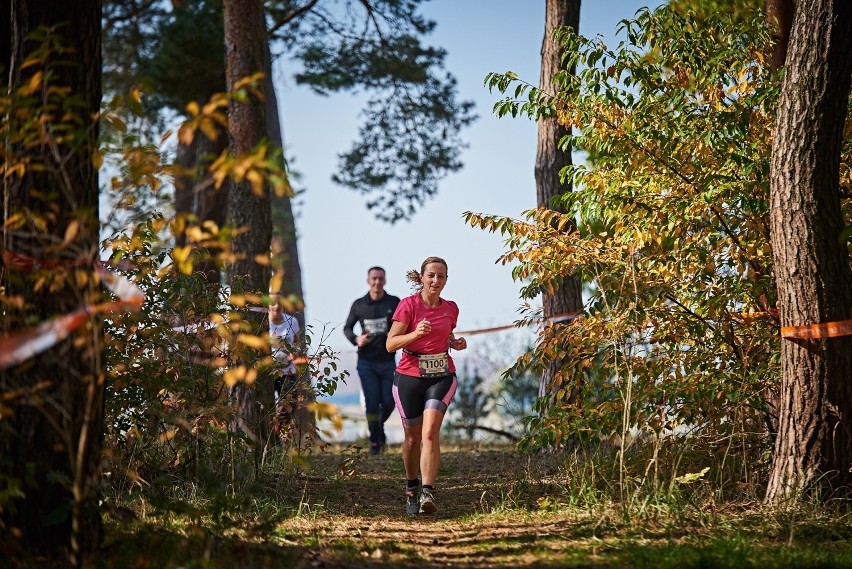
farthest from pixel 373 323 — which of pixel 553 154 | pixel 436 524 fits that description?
pixel 436 524

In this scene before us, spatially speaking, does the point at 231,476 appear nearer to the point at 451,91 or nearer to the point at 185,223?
the point at 185,223

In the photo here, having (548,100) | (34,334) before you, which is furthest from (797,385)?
(34,334)

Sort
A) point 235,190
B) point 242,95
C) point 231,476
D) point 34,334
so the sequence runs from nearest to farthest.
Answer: point 242,95 < point 34,334 < point 231,476 < point 235,190

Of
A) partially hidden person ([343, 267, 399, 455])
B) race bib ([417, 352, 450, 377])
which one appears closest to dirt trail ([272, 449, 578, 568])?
race bib ([417, 352, 450, 377])

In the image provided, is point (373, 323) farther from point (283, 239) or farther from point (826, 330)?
point (283, 239)

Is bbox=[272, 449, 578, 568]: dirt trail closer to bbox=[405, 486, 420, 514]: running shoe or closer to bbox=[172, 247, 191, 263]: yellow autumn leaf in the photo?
Result: bbox=[405, 486, 420, 514]: running shoe

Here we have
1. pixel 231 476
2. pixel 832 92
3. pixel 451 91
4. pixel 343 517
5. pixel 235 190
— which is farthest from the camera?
pixel 451 91

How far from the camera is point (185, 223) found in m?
3.85

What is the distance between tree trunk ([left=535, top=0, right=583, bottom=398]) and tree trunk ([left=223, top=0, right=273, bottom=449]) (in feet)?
9.47

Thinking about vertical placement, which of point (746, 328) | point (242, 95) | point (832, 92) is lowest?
point (746, 328)

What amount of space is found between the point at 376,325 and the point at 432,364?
4759mm

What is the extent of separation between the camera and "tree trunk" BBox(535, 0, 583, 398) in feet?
33.3

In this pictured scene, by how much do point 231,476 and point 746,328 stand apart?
3873 mm

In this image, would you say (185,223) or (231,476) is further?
(231,476)
